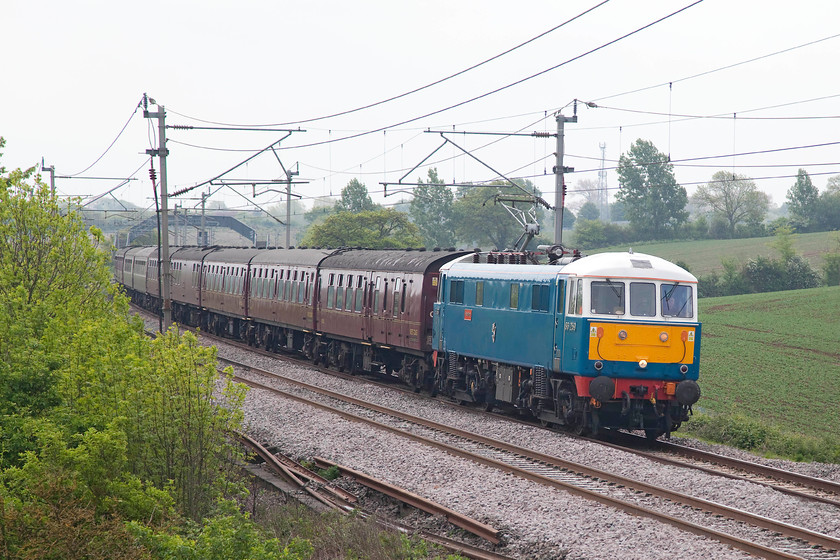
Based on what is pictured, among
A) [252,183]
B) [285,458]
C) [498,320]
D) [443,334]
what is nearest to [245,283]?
[252,183]

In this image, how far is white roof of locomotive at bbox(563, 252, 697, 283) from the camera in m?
17.1

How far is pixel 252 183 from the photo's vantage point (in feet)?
124

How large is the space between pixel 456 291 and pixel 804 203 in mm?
91295

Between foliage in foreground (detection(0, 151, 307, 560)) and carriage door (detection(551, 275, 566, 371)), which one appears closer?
foliage in foreground (detection(0, 151, 307, 560))

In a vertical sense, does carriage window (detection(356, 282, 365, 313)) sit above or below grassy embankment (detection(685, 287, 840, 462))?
above

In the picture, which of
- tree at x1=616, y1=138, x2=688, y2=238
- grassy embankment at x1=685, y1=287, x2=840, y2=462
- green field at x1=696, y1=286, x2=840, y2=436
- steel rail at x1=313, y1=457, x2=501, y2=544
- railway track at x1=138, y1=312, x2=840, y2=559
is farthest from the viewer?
tree at x1=616, y1=138, x2=688, y2=238

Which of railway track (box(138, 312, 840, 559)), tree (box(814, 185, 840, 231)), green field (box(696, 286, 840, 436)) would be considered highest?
tree (box(814, 185, 840, 231))

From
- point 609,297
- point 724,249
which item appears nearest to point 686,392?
point 609,297

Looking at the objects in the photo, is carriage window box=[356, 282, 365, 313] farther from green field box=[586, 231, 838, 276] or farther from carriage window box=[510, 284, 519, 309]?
green field box=[586, 231, 838, 276]

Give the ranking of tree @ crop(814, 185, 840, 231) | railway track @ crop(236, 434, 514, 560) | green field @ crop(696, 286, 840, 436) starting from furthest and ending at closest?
1. tree @ crop(814, 185, 840, 231)
2. green field @ crop(696, 286, 840, 436)
3. railway track @ crop(236, 434, 514, 560)

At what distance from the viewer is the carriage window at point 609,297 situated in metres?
17.0

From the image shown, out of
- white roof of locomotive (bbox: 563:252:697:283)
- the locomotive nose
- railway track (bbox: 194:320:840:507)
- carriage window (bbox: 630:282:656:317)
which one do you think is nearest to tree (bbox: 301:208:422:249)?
railway track (bbox: 194:320:840:507)

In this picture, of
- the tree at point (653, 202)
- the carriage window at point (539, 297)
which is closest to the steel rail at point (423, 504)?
the carriage window at point (539, 297)

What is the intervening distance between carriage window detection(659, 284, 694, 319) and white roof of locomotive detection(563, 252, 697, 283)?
176mm
